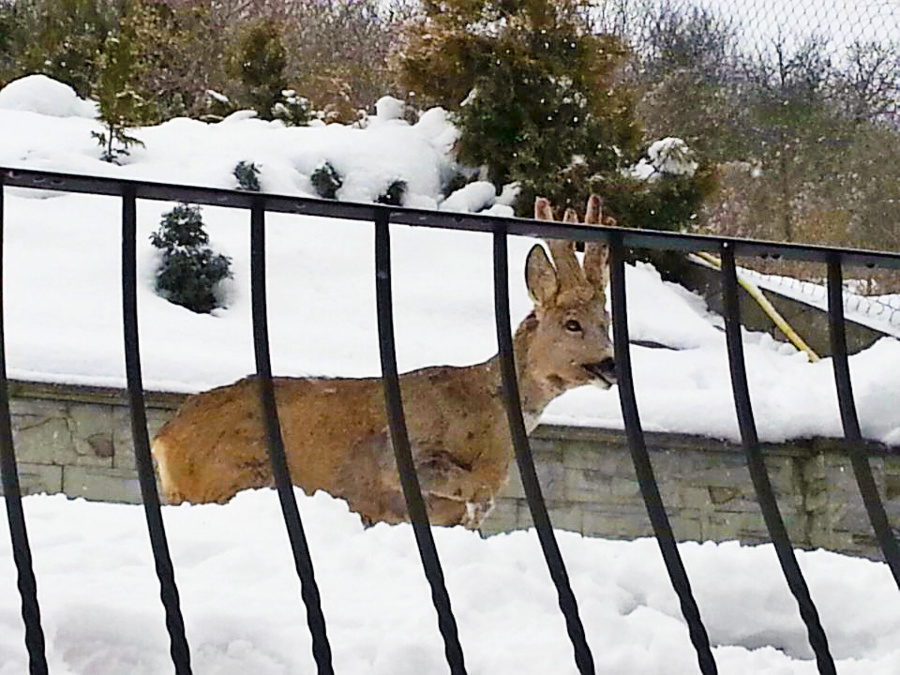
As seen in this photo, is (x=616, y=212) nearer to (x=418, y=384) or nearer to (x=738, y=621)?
(x=418, y=384)

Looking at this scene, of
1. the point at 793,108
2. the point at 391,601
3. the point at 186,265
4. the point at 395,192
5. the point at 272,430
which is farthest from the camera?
the point at 395,192

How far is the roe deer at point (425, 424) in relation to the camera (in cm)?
225

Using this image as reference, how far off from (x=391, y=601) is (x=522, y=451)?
0.25m

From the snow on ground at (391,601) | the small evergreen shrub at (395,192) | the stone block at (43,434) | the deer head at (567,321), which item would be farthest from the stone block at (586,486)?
the snow on ground at (391,601)

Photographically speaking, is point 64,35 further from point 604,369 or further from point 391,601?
point 391,601

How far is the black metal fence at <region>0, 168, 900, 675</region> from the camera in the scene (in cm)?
91

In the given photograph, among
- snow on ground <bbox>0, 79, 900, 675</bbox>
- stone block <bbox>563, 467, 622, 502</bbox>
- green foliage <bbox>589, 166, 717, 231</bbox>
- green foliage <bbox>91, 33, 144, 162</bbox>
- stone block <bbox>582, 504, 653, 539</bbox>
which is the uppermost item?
green foliage <bbox>91, 33, 144, 162</bbox>

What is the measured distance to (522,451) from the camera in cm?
106

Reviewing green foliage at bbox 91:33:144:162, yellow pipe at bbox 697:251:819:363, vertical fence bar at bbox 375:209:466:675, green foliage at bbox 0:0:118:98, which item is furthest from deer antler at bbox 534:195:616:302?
green foliage at bbox 0:0:118:98

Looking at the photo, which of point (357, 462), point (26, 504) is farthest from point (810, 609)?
point (357, 462)

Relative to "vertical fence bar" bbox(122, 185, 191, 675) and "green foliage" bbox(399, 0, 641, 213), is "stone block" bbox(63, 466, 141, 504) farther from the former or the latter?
"vertical fence bar" bbox(122, 185, 191, 675)

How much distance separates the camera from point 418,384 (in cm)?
236

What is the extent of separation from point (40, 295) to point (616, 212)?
2558 millimetres

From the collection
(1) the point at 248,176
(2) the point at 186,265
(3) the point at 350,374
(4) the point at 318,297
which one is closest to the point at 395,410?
(3) the point at 350,374
